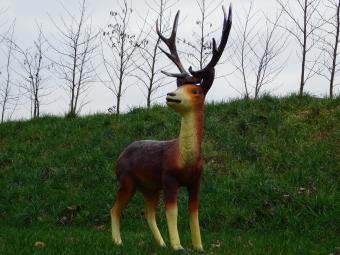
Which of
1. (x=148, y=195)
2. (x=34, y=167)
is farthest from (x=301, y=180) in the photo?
(x=34, y=167)

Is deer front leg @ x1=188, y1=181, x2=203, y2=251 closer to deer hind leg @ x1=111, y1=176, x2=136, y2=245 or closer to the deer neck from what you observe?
the deer neck

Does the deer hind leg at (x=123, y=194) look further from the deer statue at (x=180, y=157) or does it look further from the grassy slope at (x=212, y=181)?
the grassy slope at (x=212, y=181)

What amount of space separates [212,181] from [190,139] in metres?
3.59

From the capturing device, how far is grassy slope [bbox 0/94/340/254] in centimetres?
602

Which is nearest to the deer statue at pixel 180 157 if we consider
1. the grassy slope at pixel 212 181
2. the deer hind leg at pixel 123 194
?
the deer hind leg at pixel 123 194

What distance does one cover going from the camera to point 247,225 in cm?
704

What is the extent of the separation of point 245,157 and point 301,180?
130 centimetres

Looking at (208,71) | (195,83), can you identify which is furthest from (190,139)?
(208,71)

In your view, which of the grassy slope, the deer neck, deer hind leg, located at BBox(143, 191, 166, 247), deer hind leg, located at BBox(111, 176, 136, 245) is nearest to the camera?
the deer neck

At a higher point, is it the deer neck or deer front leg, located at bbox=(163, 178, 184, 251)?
the deer neck

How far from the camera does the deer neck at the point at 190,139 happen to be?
4609mm

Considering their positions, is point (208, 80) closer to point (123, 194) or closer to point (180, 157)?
point (180, 157)

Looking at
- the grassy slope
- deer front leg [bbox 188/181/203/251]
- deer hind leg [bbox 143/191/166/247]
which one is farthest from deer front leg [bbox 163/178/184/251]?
deer hind leg [bbox 143/191/166/247]

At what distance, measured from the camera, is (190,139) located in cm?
465
